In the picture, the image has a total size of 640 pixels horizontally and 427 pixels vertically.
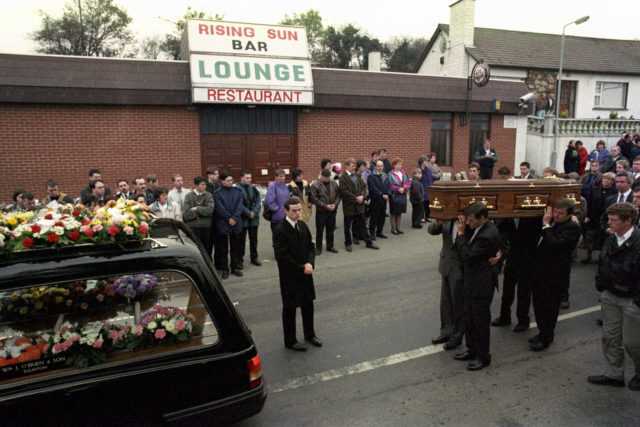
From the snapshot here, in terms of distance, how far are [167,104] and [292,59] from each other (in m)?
4.25

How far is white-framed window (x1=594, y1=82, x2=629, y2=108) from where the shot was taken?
1069 inches

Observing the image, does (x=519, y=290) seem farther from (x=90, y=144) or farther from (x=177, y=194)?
(x=90, y=144)

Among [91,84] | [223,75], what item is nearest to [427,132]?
[223,75]

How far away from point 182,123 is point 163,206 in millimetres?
7023

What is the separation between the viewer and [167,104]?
13617 millimetres

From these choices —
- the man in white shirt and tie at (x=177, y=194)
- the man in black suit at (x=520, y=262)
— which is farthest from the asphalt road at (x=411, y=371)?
the man in white shirt and tie at (x=177, y=194)

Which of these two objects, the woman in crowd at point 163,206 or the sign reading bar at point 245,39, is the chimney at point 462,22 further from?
the woman in crowd at point 163,206

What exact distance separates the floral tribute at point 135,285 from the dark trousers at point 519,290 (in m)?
4.44

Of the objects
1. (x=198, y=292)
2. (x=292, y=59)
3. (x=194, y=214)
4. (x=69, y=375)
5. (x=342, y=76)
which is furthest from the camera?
(x=342, y=76)

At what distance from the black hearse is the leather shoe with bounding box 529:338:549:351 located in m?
3.38

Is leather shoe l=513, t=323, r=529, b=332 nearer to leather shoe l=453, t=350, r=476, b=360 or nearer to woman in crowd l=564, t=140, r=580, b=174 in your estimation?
leather shoe l=453, t=350, r=476, b=360

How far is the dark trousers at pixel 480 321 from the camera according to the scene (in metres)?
4.69

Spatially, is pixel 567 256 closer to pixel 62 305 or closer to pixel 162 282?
pixel 162 282

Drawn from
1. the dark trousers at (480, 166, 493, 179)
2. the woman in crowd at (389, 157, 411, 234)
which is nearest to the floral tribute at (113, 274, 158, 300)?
the woman in crowd at (389, 157, 411, 234)
